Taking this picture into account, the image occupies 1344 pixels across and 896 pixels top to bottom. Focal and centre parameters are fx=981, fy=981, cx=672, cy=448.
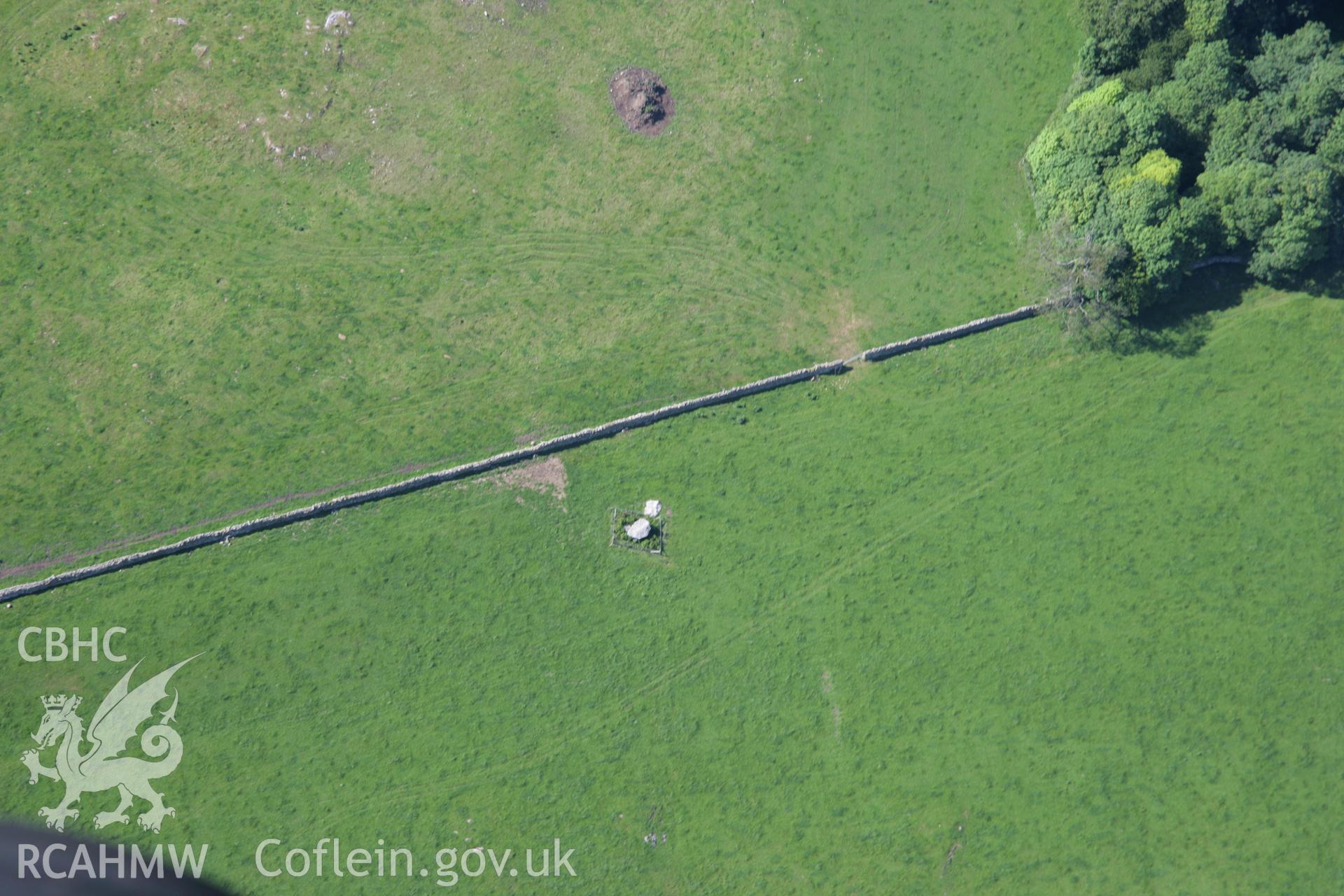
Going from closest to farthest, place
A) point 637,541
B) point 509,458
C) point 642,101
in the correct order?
point 637,541, point 509,458, point 642,101

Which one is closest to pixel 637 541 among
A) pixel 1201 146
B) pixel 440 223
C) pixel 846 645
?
pixel 846 645

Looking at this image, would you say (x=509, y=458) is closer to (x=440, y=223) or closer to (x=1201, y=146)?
(x=440, y=223)

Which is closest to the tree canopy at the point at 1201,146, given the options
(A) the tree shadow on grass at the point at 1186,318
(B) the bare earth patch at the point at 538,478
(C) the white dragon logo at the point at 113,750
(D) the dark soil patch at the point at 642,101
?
(A) the tree shadow on grass at the point at 1186,318

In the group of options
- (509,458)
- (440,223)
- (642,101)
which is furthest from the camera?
(440,223)

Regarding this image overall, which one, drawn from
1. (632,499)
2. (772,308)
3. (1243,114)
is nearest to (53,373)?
(632,499)

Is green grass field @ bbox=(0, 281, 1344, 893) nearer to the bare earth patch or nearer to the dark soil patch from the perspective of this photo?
the bare earth patch

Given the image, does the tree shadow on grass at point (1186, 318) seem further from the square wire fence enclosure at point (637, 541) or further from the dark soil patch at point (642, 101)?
the dark soil patch at point (642, 101)
